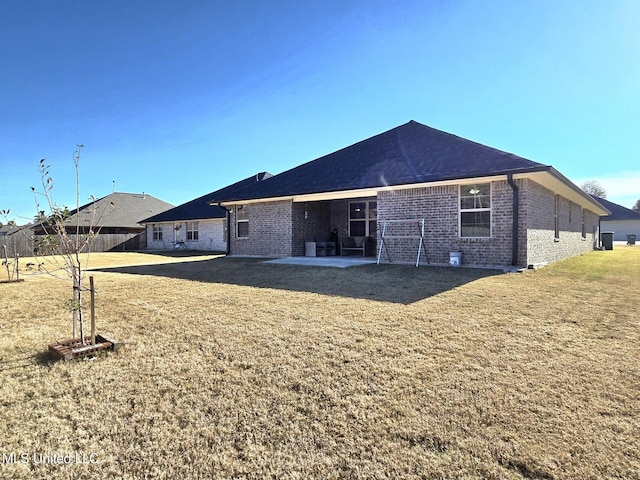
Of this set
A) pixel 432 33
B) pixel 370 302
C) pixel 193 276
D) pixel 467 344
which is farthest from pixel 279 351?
pixel 432 33

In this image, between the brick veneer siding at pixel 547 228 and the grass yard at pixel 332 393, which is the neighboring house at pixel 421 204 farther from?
the grass yard at pixel 332 393

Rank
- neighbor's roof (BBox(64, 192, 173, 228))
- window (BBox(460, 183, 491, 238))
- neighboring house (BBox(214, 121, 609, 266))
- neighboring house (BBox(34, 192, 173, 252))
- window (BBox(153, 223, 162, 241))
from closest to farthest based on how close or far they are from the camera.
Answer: neighboring house (BBox(214, 121, 609, 266)), window (BBox(460, 183, 491, 238)), neighboring house (BBox(34, 192, 173, 252)), window (BBox(153, 223, 162, 241)), neighbor's roof (BBox(64, 192, 173, 228))

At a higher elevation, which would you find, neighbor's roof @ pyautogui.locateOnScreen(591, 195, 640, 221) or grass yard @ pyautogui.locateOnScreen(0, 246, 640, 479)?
neighbor's roof @ pyautogui.locateOnScreen(591, 195, 640, 221)

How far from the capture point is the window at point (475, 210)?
990cm

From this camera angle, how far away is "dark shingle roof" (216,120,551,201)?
32.5ft

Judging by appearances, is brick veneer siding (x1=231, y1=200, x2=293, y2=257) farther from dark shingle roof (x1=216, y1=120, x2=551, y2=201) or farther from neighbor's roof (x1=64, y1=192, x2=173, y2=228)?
neighbor's roof (x1=64, y1=192, x2=173, y2=228)

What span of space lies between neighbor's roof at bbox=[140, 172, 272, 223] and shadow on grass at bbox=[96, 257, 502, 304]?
47.1 ft

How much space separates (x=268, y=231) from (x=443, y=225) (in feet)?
24.8

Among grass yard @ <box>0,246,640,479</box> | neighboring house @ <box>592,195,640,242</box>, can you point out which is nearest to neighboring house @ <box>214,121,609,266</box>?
grass yard @ <box>0,246,640,479</box>

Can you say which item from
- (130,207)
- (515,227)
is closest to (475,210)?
(515,227)

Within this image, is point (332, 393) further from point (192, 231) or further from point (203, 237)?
point (192, 231)

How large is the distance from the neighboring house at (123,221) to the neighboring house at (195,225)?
1.78 m

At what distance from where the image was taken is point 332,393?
103 inches

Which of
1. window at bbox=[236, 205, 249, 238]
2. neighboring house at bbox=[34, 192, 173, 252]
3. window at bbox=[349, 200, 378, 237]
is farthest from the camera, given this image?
neighboring house at bbox=[34, 192, 173, 252]
